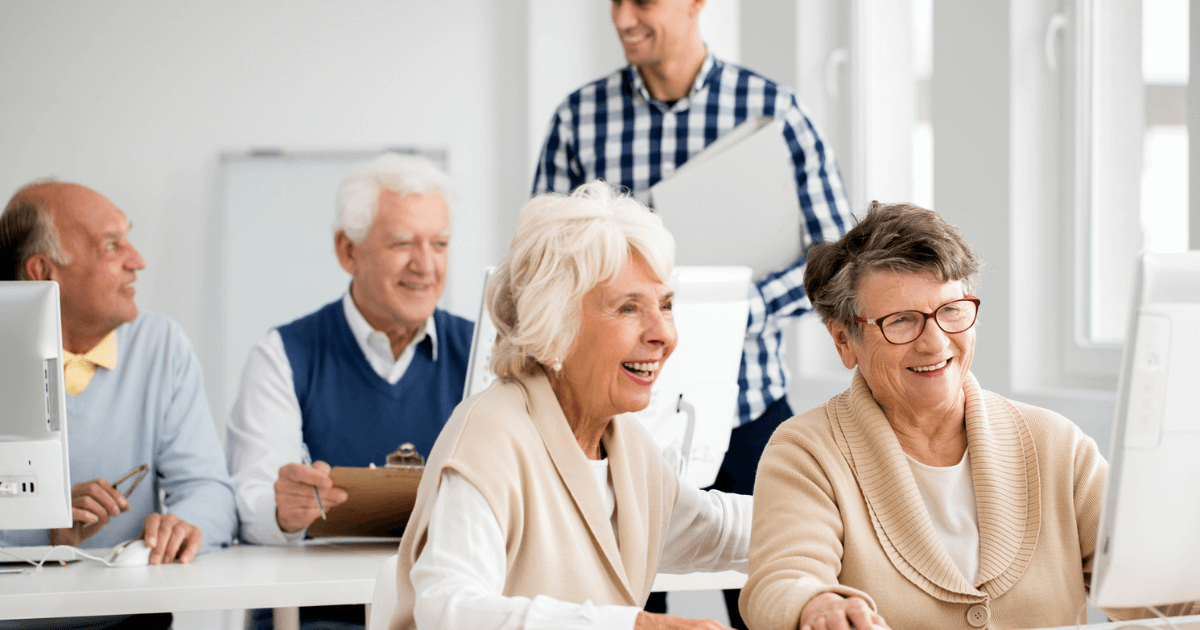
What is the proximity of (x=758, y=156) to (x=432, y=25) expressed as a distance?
2.30 metres

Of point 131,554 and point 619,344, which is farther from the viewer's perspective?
point 131,554

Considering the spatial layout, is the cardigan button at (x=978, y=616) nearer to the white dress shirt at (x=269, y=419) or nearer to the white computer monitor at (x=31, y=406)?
the white dress shirt at (x=269, y=419)

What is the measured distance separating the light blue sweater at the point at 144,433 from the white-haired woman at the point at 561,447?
96cm

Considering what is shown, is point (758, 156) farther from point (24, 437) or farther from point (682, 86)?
point (24, 437)

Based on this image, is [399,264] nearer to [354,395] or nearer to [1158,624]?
[354,395]

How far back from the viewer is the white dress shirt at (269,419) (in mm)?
1979

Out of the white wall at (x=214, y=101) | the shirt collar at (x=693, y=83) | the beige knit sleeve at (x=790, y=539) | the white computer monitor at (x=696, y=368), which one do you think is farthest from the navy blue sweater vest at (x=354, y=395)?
the white wall at (x=214, y=101)

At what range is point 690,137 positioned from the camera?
94.7 inches

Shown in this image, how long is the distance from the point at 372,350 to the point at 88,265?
616 mm

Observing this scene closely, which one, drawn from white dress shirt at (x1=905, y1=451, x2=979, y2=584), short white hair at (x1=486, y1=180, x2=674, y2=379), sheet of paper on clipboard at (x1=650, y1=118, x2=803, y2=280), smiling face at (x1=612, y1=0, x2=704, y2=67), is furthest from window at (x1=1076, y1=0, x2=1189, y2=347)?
short white hair at (x1=486, y1=180, x2=674, y2=379)

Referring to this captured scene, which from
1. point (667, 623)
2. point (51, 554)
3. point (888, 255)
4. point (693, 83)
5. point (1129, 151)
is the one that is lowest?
point (51, 554)

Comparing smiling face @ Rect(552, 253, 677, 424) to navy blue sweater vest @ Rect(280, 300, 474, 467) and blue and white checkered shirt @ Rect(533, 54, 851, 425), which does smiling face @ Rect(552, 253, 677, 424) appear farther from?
navy blue sweater vest @ Rect(280, 300, 474, 467)

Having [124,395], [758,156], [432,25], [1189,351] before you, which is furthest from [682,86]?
[432,25]

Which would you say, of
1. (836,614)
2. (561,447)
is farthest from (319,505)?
(836,614)
